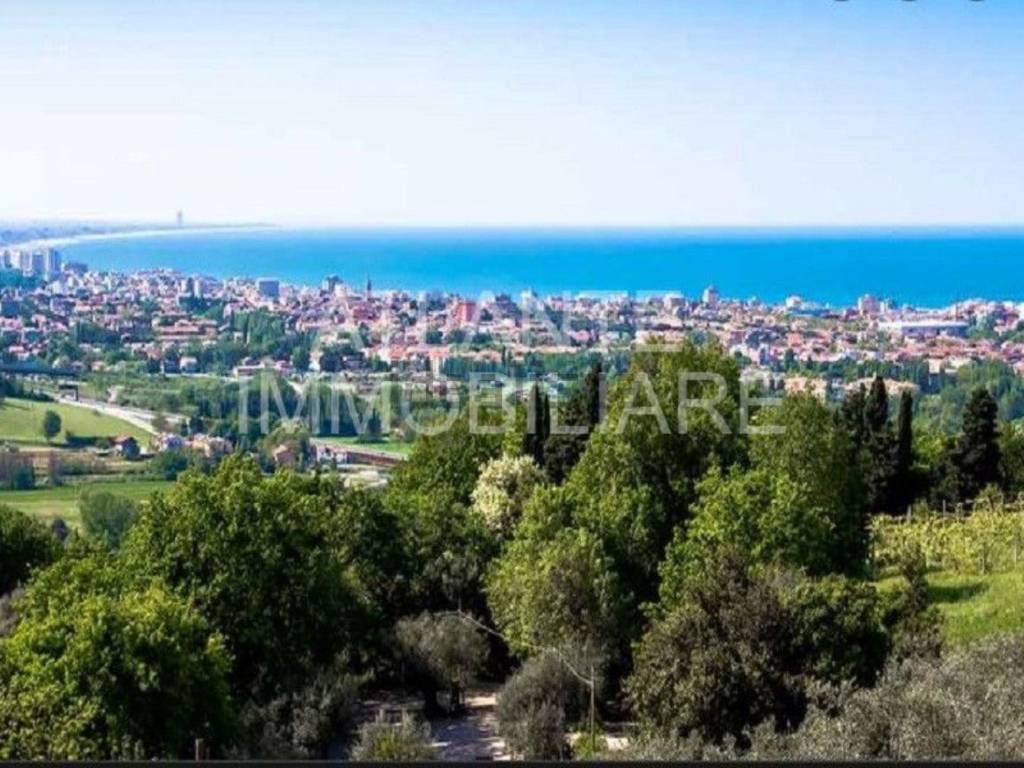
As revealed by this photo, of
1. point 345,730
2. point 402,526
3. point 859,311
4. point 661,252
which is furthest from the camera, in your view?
point 661,252

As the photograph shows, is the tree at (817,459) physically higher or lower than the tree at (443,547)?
higher

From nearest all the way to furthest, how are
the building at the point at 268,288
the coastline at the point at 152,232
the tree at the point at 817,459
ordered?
the tree at the point at 817,459 < the coastline at the point at 152,232 < the building at the point at 268,288

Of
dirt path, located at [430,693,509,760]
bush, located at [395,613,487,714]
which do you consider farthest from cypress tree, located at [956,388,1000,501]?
dirt path, located at [430,693,509,760]

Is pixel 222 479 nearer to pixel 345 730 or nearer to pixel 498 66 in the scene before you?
pixel 345 730

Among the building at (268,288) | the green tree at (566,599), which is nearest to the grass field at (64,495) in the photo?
the green tree at (566,599)

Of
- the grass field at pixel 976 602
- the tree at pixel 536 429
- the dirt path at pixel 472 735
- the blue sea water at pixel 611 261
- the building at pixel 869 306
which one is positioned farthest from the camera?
the blue sea water at pixel 611 261

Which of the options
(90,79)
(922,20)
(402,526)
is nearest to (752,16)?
(922,20)

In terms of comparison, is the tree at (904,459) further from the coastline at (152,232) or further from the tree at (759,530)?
the coastline at (152,232)
